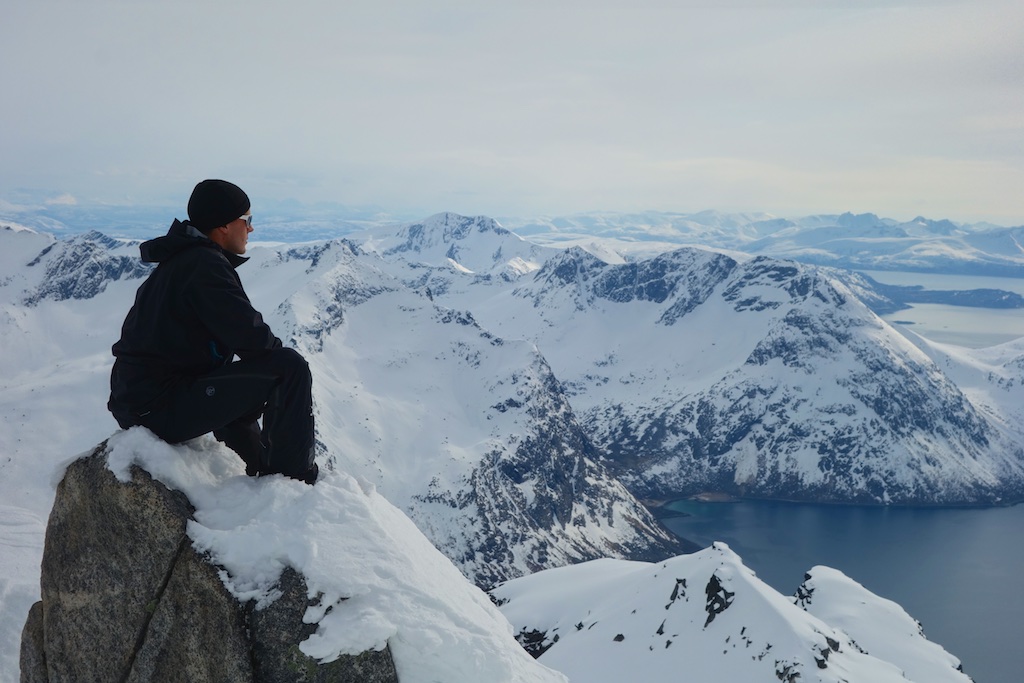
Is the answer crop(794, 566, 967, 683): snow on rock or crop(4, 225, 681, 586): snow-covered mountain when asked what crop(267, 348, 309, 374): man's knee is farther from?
crop(4, 225, 681, 586): snow-covered mountain

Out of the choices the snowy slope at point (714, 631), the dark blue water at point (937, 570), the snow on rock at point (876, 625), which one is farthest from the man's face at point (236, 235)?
the dark blue water at point (937, 570)

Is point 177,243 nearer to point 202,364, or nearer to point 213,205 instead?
point 213,205

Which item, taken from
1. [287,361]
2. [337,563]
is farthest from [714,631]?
[287,361]

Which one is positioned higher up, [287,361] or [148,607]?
[287,361]

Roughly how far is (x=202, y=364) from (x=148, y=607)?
2479 mm

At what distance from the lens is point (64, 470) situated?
24.1 feet

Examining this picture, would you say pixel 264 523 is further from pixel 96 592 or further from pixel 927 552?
pixel 927 552

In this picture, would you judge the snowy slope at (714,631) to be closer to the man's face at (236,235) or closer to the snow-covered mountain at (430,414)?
the man's face at (236,235)

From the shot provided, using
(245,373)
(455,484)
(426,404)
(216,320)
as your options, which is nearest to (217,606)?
(245,373)

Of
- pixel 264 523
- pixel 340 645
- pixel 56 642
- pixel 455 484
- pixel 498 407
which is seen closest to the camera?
pixel 340 645

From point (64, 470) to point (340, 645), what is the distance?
13.3ft

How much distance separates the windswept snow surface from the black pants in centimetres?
23

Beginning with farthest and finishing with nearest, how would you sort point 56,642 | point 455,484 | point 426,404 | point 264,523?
point 426,404
point 455,484
point 56,642
point 264,523

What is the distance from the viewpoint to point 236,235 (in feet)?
24.4
